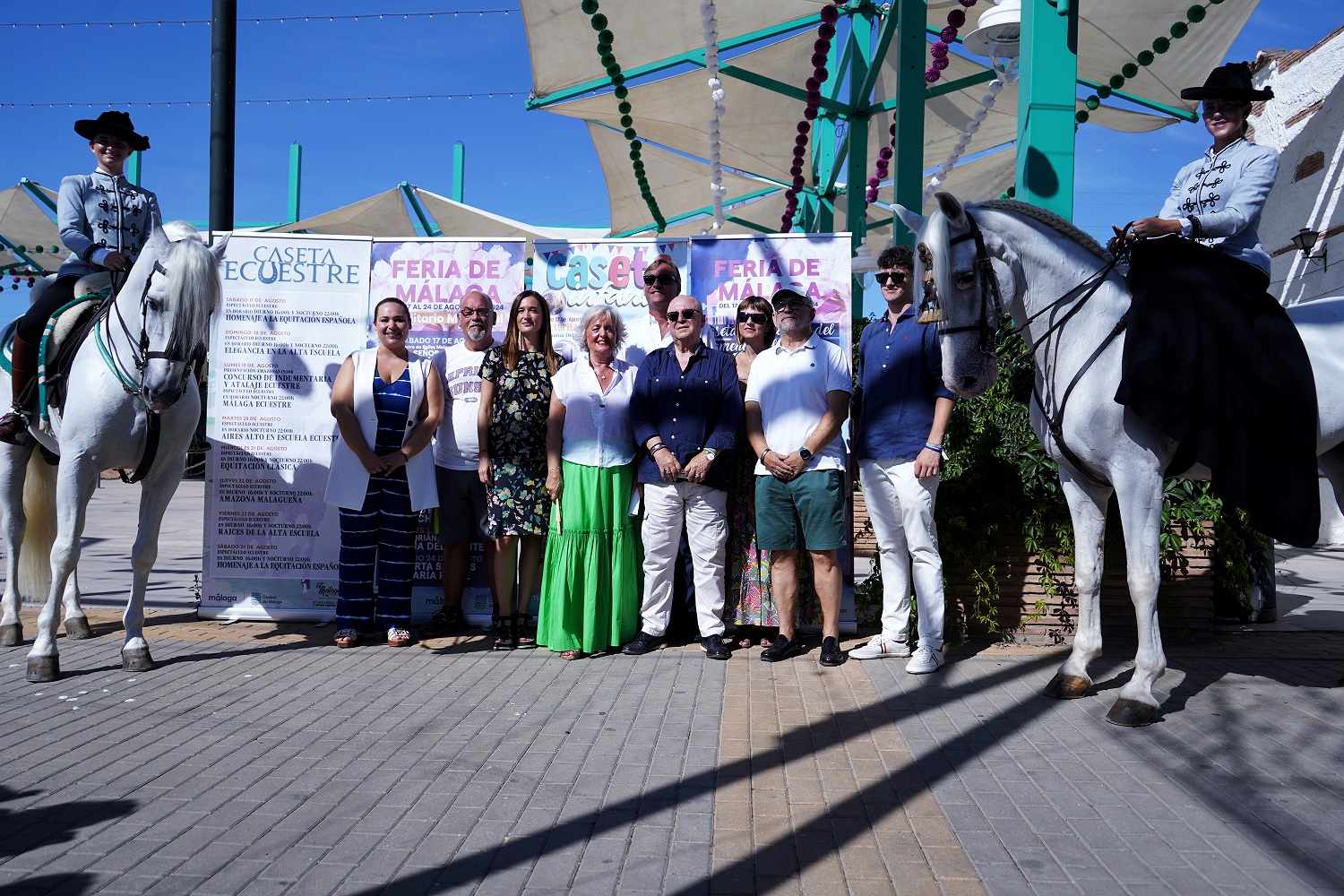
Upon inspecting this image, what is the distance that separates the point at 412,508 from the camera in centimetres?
622

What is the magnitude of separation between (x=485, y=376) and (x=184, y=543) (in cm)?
745

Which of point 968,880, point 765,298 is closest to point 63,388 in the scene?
point 765,298

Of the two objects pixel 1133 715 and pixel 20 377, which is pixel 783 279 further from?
pixel 20 377

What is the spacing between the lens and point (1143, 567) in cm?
445

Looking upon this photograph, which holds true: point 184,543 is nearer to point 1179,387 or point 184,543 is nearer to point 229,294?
point 229,294

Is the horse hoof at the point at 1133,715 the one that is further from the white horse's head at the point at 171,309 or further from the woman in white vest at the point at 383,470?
the white horse's head at the point at 171,309

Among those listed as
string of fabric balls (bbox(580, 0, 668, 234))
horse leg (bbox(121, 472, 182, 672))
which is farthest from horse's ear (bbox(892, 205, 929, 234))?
horse leg (bbox(121, 472, 182, 672))

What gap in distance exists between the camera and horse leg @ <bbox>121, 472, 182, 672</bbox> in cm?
546

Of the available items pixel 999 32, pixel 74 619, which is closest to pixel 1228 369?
pixel 999 32

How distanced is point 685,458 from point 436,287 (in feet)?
8.30

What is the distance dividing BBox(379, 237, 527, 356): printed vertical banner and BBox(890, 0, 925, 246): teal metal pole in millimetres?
3997

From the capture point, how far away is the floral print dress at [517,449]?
233 inches

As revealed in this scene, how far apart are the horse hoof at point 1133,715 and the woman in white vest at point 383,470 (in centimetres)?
412

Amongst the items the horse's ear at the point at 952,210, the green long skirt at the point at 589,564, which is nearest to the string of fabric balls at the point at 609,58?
the green long skirt at the point at 589,564
